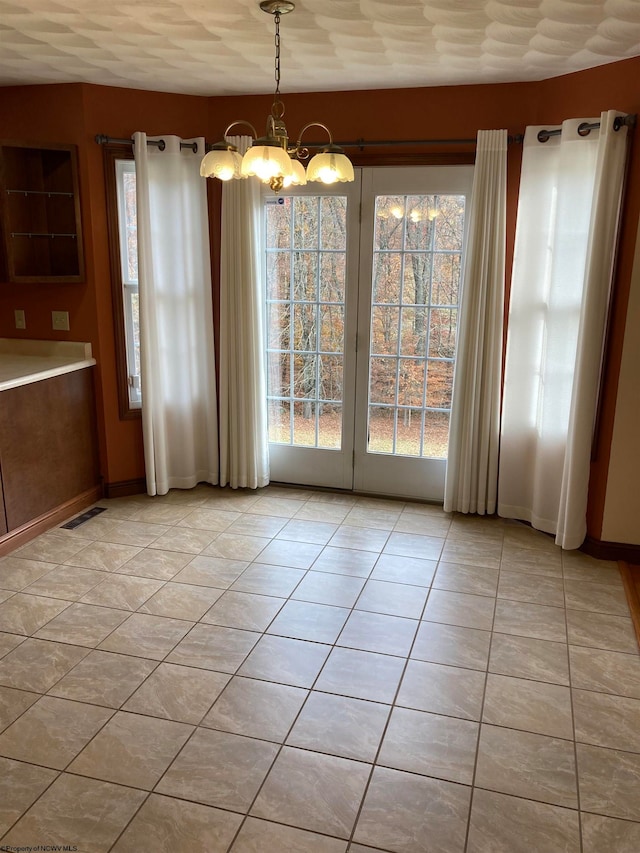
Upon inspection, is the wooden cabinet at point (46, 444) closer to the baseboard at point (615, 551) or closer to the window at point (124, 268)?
the window at point (124, 268)

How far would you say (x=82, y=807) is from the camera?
216 cm

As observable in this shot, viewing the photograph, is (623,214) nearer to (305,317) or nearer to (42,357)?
(305,317)

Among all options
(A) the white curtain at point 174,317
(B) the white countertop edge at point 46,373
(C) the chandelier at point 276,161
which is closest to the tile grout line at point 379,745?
(C) the chandelier at point 276,161

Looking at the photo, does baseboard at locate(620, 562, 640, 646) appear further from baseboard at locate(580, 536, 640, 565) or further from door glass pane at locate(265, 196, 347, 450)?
door glass pane at locate(265, 196, 347, 450)

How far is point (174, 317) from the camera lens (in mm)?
4648

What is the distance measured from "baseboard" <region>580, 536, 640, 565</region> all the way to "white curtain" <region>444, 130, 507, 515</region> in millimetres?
714

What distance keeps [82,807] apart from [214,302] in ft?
10.9

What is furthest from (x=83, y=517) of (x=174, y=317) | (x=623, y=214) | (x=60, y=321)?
(x=623, y=214)

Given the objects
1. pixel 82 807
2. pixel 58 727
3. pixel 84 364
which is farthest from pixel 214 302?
pixel 82 807

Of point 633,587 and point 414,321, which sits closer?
point 633,587

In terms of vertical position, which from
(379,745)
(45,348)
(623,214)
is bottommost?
(379,745)

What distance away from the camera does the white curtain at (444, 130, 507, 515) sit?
4043 mm

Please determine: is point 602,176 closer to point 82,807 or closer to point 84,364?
point 84,364

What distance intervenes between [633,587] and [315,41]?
124 inches
